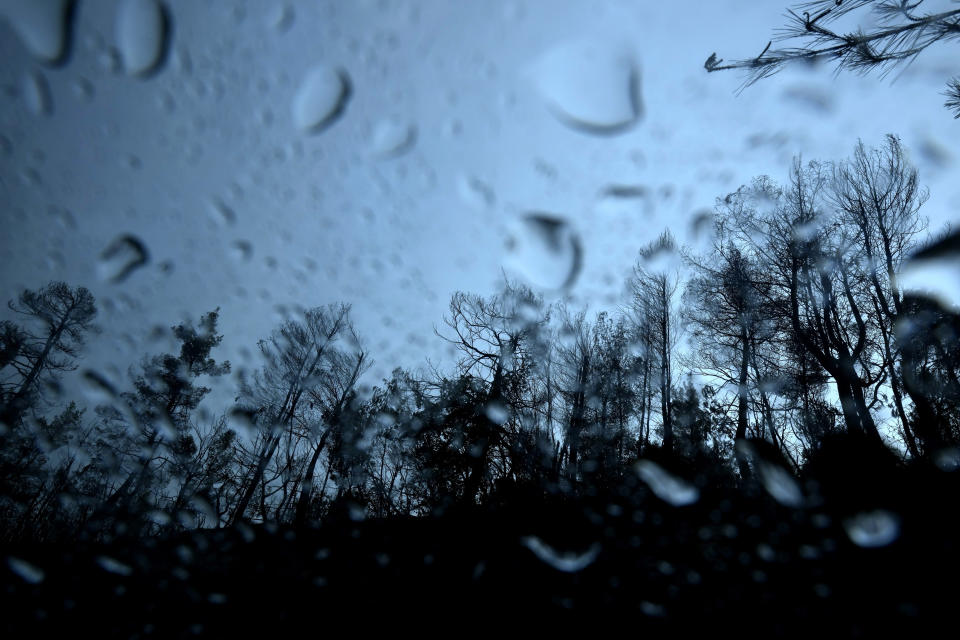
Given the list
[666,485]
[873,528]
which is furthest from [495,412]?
[873,528]

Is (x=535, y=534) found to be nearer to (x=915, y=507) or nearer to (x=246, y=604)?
(x=246, y=604)

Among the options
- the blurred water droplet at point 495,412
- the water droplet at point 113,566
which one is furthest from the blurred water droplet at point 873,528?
the blurred water droplet at point 495,412

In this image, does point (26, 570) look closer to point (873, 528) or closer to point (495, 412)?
point (873, 528)

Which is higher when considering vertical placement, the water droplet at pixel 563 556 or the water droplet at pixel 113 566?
the water droplet at pixel 563 556

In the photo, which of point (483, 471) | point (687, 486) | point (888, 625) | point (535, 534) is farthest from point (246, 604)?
point (483, 471)

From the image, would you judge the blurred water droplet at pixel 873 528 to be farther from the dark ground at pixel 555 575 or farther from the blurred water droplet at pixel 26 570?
the blurred water droplet at pixel 26 570

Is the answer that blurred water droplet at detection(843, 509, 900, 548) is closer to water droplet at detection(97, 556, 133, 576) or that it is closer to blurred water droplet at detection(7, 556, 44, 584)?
water droplet at detection(97, 556, 133, 576)

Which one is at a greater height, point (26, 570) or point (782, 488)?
point (782, 488)
